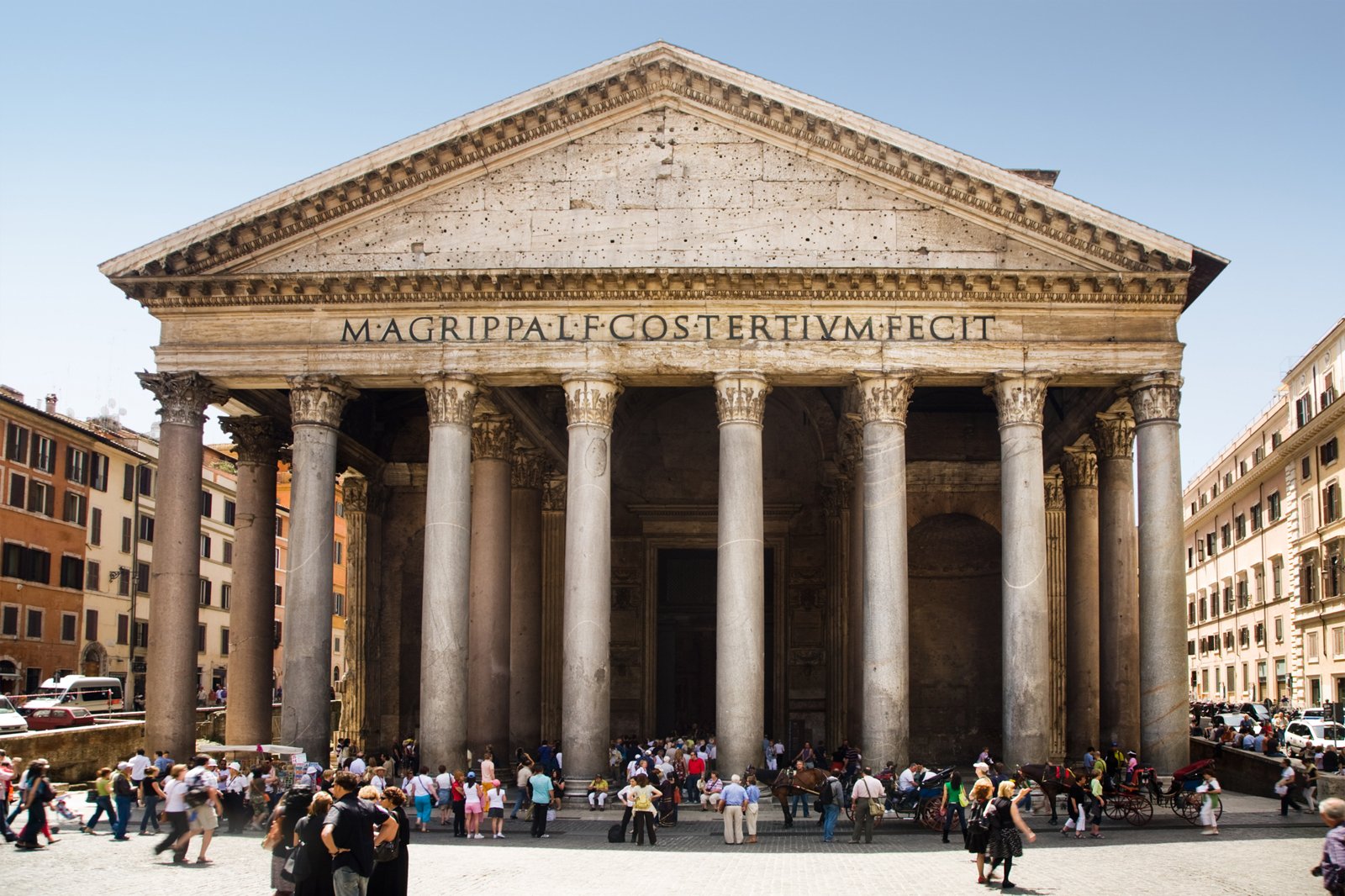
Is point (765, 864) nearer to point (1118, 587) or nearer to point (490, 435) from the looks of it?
point (1118, 587)

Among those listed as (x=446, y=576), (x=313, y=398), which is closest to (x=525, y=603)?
(x=446, y=576)

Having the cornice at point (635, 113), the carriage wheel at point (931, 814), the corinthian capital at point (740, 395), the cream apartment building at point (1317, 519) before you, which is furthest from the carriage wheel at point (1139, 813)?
the cream apartment building at point (1317, 519)

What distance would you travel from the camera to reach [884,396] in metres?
26.1

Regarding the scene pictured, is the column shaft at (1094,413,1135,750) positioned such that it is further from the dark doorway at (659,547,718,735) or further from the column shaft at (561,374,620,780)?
the dark doorway at (659,547,718,735)

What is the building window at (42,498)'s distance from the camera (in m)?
46.7

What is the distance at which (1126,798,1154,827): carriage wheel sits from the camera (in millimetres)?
23016

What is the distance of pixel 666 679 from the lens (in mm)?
36469

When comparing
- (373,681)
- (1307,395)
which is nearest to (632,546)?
(373,681)

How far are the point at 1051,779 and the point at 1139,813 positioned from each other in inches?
60.6

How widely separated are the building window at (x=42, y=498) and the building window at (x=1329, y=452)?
41924 mm

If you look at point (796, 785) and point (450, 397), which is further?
point (450, 397)

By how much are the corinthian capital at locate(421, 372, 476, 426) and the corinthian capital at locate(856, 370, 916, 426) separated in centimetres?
697

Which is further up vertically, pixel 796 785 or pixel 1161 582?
pixel 1161 582

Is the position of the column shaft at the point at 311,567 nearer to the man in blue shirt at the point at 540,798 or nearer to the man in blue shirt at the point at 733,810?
the man in blue shirt at the point at 540,798
